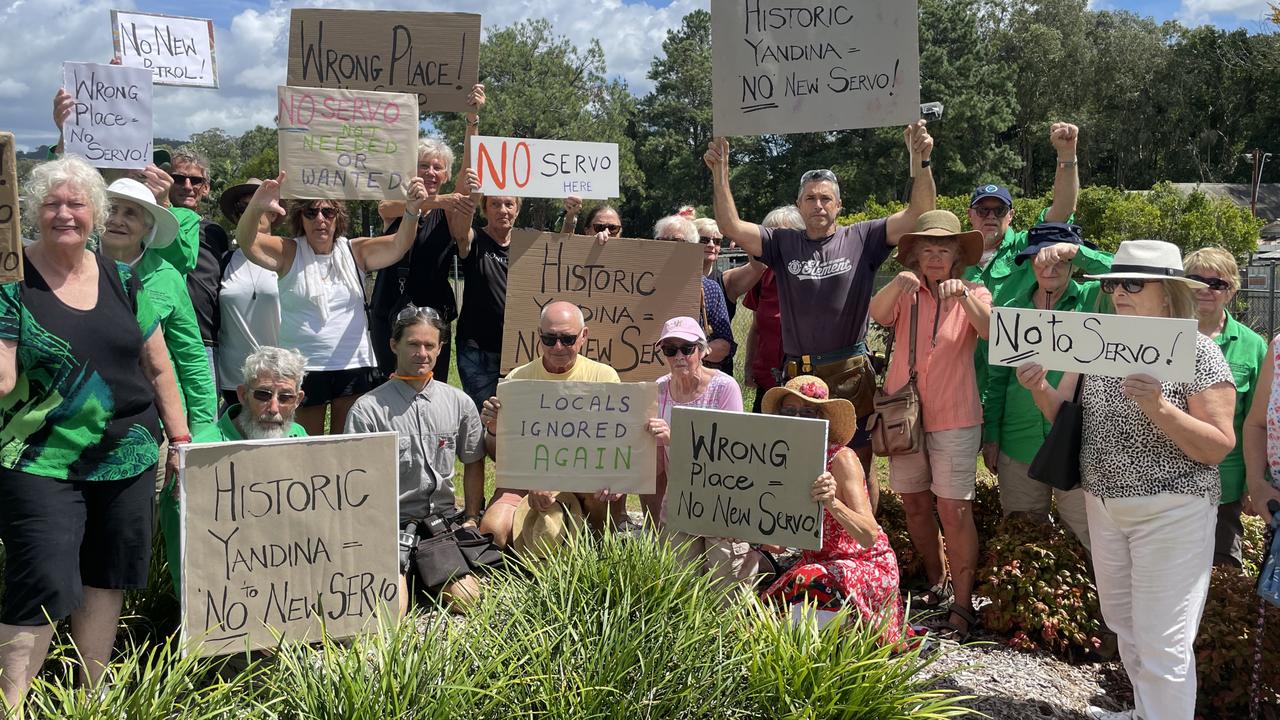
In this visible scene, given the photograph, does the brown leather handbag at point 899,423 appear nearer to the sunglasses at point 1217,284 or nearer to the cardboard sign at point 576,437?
the cardboard sign at point 576,437

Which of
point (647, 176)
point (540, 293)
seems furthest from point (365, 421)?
point (647, 176)

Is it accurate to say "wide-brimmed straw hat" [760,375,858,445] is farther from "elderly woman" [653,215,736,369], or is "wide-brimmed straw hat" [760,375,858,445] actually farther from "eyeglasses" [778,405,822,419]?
"elderly woman" [653,215,736,369]

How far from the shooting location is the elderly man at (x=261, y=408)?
4.43 meters

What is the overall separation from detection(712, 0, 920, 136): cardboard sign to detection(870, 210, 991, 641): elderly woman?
737 mm

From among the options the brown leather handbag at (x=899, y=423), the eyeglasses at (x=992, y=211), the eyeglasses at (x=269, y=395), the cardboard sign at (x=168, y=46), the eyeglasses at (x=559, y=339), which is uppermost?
the cardboard sign at (x=168, y=46)

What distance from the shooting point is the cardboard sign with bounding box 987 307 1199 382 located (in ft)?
11.5

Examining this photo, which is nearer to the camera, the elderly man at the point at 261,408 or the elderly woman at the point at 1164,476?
the elderly woman at the point at 1164,476

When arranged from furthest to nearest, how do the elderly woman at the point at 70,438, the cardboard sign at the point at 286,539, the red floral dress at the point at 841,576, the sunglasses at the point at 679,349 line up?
the sunglasses at the point at 679,349
the red floral dress at the point at 841,576
the cardboard sign at the point at 286,539
the elderly woman at the point at 70,438

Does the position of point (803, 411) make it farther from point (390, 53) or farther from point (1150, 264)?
point (390, 53)

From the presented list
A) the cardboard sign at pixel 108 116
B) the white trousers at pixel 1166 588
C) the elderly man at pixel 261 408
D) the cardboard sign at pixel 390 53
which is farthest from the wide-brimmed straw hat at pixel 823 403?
the cardboard sign at pixel 108 116

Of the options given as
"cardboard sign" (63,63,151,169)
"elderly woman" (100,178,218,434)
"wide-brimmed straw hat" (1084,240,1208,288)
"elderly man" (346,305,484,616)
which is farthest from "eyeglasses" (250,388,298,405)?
"wide-brimmed straw hat" (1084,240,1208,288)

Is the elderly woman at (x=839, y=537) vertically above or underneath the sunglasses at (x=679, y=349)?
underneath

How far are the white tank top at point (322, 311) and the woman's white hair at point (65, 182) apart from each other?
162cm

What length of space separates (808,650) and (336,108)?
12.7 feet
